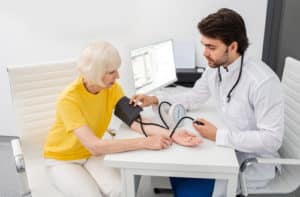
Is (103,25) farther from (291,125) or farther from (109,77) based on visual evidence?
(291,125)

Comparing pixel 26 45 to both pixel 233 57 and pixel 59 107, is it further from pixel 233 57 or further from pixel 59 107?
pixel 233 57

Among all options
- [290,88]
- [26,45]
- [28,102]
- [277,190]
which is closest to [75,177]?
[28,102]

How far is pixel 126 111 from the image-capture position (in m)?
1.57

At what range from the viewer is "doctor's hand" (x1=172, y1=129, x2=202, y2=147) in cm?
132

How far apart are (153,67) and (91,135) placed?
0.77 meters

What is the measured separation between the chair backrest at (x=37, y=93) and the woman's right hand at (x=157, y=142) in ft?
2.48

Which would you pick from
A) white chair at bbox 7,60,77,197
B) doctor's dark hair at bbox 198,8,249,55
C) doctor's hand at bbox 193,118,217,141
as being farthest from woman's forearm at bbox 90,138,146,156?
doctor's dark hair at bbox 198,8,249,55

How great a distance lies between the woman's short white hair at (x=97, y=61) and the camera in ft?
4.61

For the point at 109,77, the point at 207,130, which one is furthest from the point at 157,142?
the point at 109,77

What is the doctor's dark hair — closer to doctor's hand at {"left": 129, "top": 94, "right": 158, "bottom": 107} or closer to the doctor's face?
the doctor's face

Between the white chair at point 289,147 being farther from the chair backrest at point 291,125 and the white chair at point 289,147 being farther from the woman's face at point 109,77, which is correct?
the woman's face at point 109,77

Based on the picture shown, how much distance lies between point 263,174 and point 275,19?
135 centimetres

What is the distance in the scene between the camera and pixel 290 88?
1.66m

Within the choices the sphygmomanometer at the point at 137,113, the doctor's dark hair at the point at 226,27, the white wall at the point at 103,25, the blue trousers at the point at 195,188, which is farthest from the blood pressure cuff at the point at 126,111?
the white wall at the point at 103,25
